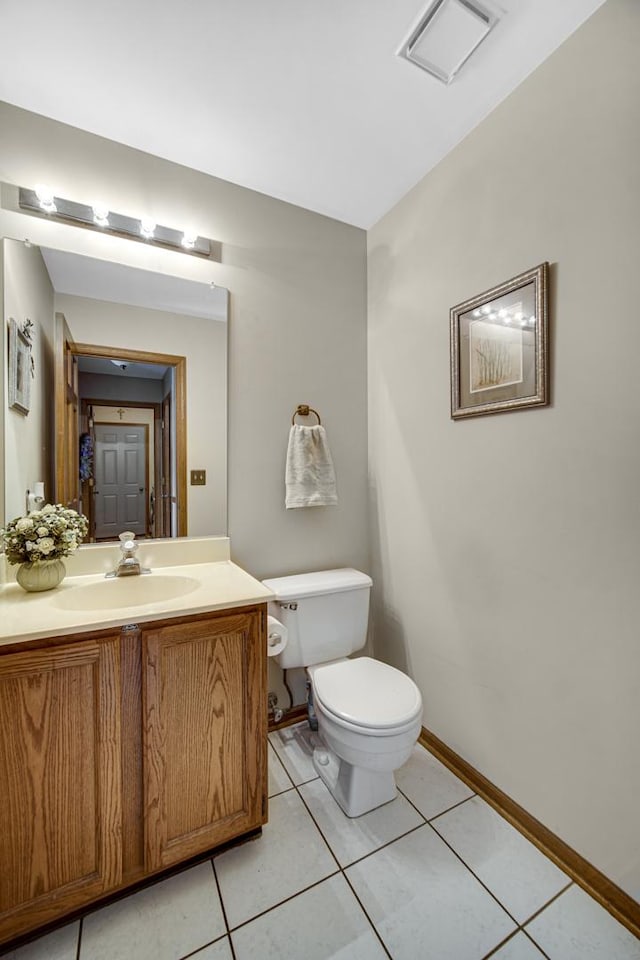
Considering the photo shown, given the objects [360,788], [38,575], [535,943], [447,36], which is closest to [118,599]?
[38,575]

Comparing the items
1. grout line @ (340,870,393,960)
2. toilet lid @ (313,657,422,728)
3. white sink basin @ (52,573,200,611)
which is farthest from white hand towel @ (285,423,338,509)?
grout line @ (340,870,393,960)

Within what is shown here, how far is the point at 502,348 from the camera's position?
1.46 metres

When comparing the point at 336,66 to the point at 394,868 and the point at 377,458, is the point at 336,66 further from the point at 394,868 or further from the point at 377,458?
the point at 394,868

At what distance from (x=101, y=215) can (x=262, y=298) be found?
0.67 meters

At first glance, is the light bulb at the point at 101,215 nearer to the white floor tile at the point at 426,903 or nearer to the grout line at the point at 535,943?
the white floor tile at the point at 426,903

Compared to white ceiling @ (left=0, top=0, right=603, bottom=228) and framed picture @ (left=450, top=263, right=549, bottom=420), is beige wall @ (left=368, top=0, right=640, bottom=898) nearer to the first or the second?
framed picture @ (left=450, top=263, right=549, bottom=420)

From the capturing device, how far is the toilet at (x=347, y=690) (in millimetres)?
1354

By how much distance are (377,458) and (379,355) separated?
52cm

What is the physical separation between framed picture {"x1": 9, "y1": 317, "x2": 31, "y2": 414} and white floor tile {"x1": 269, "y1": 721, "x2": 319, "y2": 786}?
67.0 inches

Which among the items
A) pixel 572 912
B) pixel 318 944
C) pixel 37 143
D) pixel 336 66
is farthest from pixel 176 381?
pixel 572 912

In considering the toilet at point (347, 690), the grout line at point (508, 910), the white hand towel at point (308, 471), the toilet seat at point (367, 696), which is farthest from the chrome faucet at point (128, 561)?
the grout line at point (508, 910)

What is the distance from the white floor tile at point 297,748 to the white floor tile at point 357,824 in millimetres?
92

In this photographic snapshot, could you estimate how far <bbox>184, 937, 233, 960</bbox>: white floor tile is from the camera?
3.43 ft

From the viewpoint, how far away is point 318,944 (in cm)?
108
